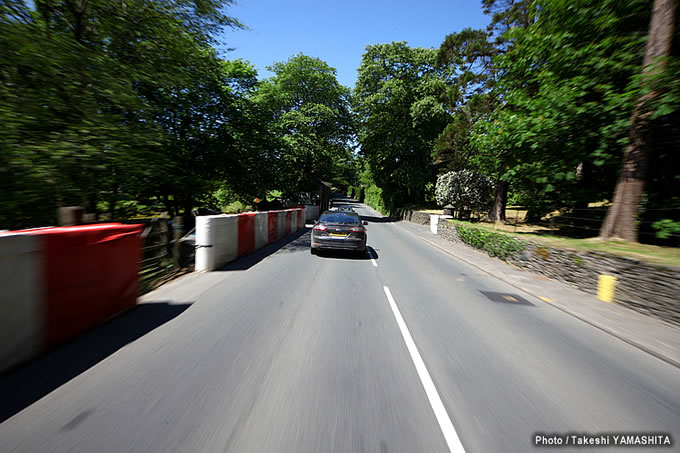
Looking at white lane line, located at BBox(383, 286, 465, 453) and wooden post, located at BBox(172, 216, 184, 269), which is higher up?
wooden post, located at BBox(172, 216, 184, 269)

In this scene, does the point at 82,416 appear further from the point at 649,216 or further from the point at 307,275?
the point at 649,216

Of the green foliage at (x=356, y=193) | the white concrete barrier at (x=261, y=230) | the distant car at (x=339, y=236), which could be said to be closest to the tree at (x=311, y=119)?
the white concrete barrier at (x=261, y=230)

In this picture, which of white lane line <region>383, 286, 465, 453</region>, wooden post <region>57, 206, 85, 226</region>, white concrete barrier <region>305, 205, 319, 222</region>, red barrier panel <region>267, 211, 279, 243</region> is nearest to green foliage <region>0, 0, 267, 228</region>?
wooden post <region>57, 206, 85, 226</region>

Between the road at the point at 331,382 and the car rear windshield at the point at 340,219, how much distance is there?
4854 millimetres

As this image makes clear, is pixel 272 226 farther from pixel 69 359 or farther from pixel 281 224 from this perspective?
pixel 69 359

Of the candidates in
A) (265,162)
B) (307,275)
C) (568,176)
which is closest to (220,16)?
(265,162)

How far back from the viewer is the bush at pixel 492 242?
9.88 m

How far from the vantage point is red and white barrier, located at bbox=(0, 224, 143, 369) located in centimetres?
290

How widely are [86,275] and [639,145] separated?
12724 millimetres

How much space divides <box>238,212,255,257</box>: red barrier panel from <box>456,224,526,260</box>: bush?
9.39m

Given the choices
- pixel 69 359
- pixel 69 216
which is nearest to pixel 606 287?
pixel 69 359

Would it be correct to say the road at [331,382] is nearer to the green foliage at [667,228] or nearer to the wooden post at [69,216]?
the wooden post at [69,216]

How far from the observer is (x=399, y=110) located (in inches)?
1081

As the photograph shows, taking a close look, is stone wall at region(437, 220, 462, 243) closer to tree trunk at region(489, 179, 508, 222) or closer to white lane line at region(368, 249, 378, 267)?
tree trunk at region(489, 179, 508, 222)
